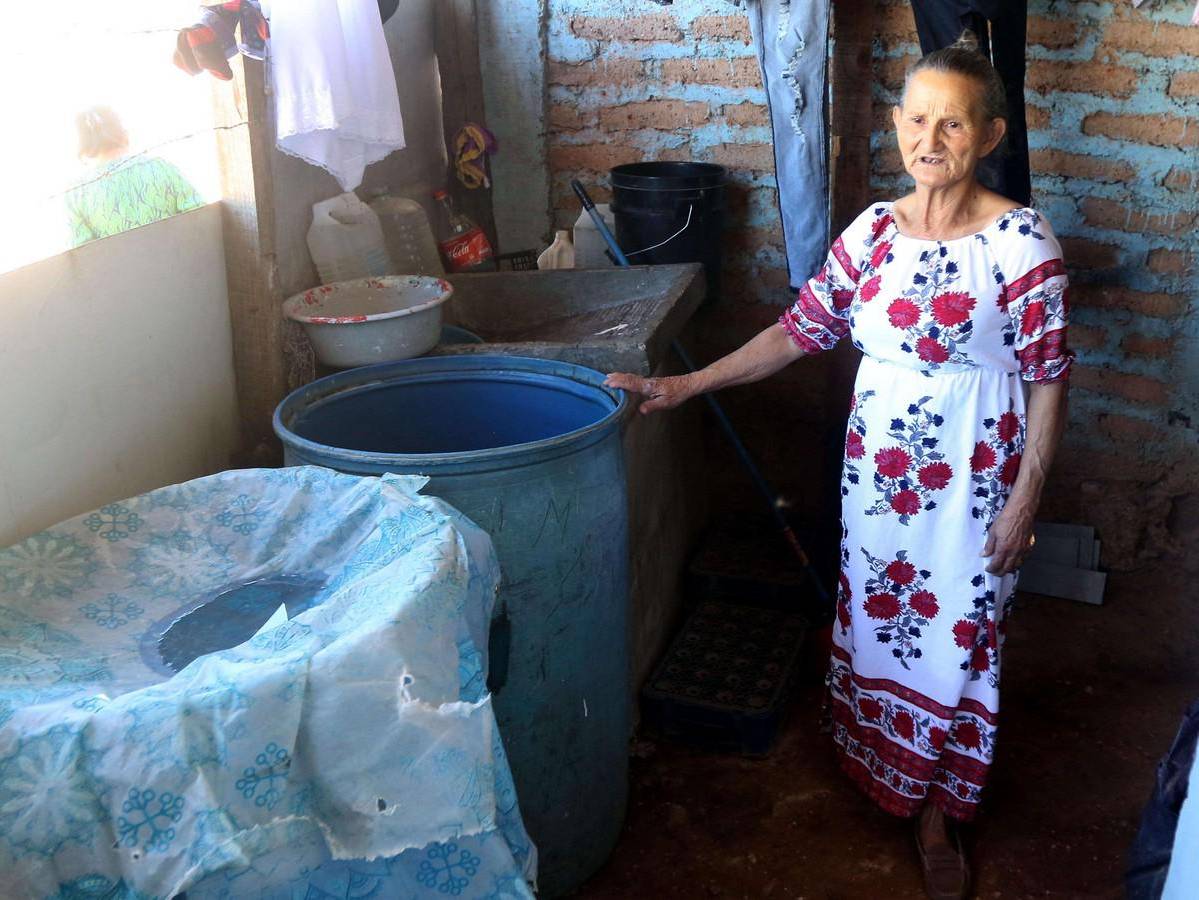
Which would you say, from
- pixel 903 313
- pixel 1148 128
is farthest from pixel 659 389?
pixel 1148 128

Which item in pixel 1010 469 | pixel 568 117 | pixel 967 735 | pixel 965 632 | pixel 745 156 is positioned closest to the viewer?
pixel 1010 469

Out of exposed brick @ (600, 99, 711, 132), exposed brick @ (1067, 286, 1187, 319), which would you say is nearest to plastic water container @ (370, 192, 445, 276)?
exposed brick @ (600, 99, 711, 132)

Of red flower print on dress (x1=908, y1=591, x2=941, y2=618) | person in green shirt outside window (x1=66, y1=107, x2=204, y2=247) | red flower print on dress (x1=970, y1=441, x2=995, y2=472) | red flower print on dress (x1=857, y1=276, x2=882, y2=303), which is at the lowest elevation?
red flower print on dress (x1=908, y1=591, x2=941, y2=618)

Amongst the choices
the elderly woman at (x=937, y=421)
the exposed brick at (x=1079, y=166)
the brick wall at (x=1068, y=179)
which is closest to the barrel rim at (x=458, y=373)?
the elderly woman at (x=937, y=421)

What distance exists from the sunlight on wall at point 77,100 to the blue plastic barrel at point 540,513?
546mm

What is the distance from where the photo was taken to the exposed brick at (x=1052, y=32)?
3189 mm

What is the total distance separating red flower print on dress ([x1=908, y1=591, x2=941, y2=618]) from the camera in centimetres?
244

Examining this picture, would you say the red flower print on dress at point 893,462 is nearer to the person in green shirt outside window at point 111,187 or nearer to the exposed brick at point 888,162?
the exposed brick at point 888,162

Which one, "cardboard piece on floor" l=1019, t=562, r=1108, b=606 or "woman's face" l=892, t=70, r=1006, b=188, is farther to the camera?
"cardboard piece on floor" l=1019, t=562, r=1108, b=606

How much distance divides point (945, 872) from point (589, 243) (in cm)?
221

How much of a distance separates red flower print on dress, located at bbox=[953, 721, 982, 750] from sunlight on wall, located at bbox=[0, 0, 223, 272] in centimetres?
207

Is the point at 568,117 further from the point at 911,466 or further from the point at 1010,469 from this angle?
the point at 1010,469

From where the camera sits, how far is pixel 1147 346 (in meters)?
3.42

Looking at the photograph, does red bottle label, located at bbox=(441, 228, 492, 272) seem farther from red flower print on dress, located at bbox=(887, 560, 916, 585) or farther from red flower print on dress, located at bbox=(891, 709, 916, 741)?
red flower print on dress, located at bbox=(891, 709, 916, 741)
